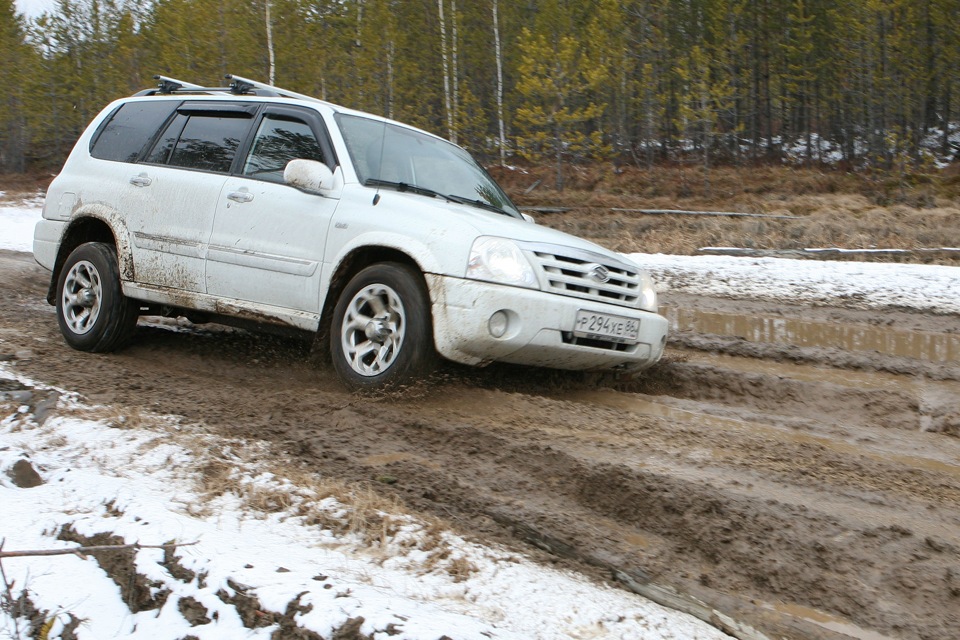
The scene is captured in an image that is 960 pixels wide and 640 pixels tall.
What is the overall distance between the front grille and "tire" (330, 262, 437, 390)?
2.30 ft

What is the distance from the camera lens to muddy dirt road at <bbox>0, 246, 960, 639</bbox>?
2.96 m

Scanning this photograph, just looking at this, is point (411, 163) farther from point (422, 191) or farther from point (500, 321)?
point (500, 321)

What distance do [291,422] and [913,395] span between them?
3895 millimetres

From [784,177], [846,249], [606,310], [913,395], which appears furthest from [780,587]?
[784,177]

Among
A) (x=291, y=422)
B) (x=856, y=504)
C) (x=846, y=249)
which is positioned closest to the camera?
(x=856, y=504)

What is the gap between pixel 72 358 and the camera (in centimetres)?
605

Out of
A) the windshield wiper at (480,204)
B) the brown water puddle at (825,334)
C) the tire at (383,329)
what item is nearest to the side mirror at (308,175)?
the tire at (383,329)

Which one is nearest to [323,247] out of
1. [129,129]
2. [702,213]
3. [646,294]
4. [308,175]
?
[308,175]

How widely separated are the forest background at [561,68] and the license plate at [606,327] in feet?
76.8

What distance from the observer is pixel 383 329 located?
197 inches

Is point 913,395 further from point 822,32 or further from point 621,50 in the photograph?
point 822,32

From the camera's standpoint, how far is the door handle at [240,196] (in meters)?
5.70

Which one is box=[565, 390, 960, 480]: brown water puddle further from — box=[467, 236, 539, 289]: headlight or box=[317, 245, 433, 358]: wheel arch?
box=[317, 245, 433, 358]: wheel arch

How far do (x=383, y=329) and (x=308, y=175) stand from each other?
3.50 feet
